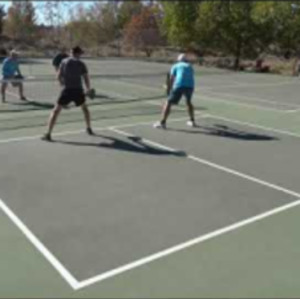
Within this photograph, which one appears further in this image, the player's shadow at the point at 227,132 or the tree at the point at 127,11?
the tree at the point at 127,11

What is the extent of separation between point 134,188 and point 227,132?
4341 millimetres

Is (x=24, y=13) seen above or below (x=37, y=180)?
above

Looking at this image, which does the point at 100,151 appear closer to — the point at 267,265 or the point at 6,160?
the point at 6,160

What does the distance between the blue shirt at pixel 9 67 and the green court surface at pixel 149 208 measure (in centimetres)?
263

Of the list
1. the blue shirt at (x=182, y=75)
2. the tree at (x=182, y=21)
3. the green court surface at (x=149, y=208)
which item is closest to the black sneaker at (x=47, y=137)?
the green court surface at (x=149, y=208)

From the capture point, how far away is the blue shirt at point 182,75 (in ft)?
34.8

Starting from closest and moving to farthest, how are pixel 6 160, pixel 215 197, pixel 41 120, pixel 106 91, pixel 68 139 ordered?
pixel 215 197 → pixel 6 160 → pixel 68 139 → pixel 41 120 → pixel 106 91

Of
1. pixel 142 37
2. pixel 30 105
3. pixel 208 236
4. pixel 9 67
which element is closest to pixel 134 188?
pixel 208 236

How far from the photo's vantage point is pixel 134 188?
22.6 ft

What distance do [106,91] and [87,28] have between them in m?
33.3

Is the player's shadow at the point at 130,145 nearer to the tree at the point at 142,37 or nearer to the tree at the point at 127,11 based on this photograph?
the tree at the point at 142,37

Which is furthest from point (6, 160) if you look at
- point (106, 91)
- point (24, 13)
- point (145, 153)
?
point (24, 13)

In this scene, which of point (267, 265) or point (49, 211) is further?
point (49, 211)

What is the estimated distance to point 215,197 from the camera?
6602mm
